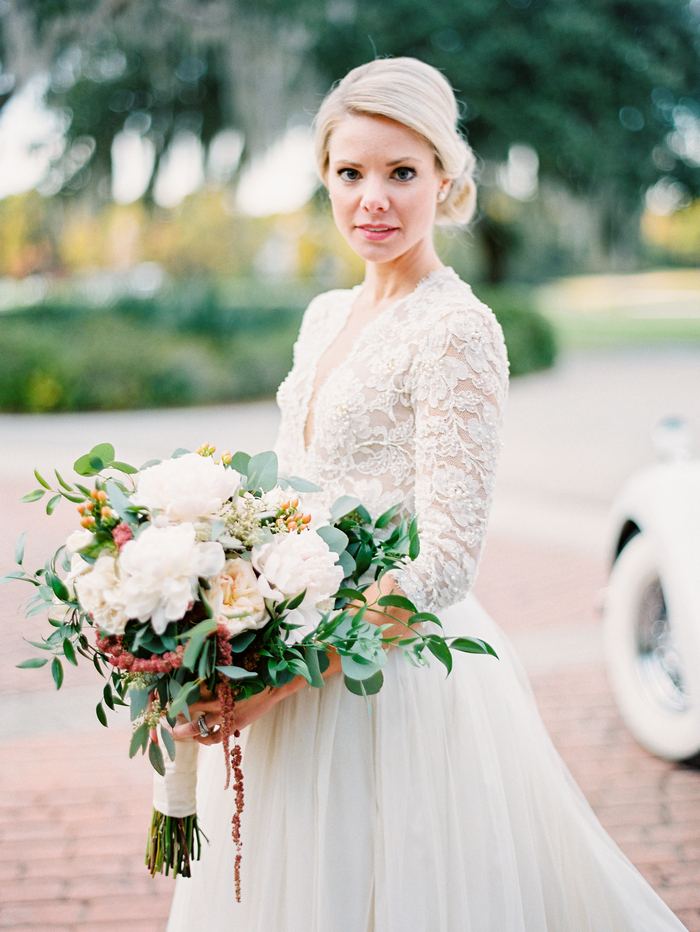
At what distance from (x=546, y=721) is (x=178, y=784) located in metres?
2.52

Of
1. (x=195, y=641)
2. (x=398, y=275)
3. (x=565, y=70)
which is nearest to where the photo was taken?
(x=195, y=641)

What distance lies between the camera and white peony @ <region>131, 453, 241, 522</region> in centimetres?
147

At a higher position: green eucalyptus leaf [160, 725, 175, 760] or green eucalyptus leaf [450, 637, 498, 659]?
green eucalyptus leaf [450, 637, 498, 659]

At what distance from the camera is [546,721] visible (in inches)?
153

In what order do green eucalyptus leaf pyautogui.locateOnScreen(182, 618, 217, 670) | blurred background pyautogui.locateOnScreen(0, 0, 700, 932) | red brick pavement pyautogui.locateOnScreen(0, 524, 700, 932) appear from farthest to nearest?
blurred background pyautogui.locateOnScreen(0, 0, 700, 932) < red brick pavement pyautogui.locateOnScreen(0, 524, 700, 932) < green eucalyptus leaf pyautogui.locateOnScreen(182, 618, 217, 670)

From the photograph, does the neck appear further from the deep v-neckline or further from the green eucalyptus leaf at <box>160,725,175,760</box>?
the green eucalyptus leaf at <box>160,725,175,760</box>

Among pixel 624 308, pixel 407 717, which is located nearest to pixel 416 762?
pixel 407 717

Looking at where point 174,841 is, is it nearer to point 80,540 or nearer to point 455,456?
point 80,540

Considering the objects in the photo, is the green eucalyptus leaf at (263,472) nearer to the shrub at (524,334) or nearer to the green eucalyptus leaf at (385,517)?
the green eucalyptus leaf at (385,517)

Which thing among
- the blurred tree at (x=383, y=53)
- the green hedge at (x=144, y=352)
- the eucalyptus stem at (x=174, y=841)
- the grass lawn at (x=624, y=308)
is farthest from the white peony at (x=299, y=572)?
the grass lawn at (x=624, y=308)

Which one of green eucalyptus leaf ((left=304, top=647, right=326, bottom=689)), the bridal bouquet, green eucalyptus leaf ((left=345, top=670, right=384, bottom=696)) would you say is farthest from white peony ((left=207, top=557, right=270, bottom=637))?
green eucalyptus leaf ((left=345, top=670, right=384, bottom=696))

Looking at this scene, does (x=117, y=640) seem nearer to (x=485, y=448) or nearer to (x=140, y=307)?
(x=485, y=448)

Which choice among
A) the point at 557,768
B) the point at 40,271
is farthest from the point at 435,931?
the point at 40,271

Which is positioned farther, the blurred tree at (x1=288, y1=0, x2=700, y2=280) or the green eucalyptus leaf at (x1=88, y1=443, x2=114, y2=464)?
the blurred tree at (x1=288, y1=0, x2=700, y2=280)
